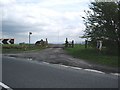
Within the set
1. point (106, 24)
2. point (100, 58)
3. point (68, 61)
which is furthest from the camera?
point (106, 24)

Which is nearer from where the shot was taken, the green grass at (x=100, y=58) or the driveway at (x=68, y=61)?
the driveway at (x=68, y=61)

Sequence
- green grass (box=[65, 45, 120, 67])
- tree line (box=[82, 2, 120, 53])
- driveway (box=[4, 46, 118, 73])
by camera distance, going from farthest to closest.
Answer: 1. tree line (box=[82, 2, 120, 53])
2. green grass (box=[65, 45, 120, 67])
3. driveway (box=[4, 46, 118, 73])

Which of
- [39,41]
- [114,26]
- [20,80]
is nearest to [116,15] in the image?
[114,26]

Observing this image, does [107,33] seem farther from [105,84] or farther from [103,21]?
[105,84]

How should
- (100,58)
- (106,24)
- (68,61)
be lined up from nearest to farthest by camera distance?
(68,61) < (100,58) < (106,24)

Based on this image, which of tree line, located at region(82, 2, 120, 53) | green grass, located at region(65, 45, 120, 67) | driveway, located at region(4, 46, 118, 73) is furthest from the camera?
tree line, located at region(82, 2, 120, 53)

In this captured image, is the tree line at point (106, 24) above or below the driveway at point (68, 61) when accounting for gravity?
above

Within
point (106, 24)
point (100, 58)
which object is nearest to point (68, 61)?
point (100, 58)

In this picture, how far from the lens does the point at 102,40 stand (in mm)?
32000

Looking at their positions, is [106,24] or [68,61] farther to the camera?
[106,24]

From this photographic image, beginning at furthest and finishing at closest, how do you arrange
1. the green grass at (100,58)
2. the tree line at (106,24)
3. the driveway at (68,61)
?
the tree line at (106,24), the green grass at (100,58), the driveway at (68,61)

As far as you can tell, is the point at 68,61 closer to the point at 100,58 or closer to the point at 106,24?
the point at 100,58

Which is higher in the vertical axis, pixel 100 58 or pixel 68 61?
pixel 100 58

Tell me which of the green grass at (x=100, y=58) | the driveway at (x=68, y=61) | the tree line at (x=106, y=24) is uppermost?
the tree line at (x=106, y=24)
